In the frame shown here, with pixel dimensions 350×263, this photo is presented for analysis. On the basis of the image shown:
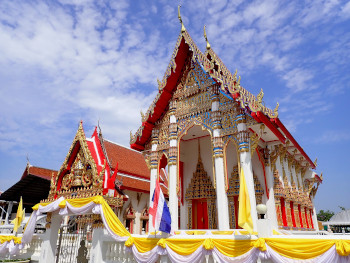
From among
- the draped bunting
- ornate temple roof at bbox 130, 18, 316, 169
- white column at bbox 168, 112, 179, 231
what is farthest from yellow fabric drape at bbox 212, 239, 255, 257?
ornate temple roof at bbox 130, 18, 316, 169

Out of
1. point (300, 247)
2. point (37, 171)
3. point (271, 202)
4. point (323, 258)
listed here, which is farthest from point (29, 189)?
point (323, 258)

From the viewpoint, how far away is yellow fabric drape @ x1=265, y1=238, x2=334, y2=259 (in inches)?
194

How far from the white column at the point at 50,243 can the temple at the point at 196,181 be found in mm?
34

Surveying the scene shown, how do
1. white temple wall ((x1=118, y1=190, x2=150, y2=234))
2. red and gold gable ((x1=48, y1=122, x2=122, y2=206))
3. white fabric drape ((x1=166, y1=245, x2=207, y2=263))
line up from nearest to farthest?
white fabric drape ((x1=166, y1=245, x2=207, y2=263)) < red and gold gable ((x1=48, y1=122, x2=122, y2=206)) < white temple wall ((x1=118, y1=190, x2=150, y2=234))

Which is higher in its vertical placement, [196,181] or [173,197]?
[196,181]

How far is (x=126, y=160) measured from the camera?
17.6 m

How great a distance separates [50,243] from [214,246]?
6.41 m

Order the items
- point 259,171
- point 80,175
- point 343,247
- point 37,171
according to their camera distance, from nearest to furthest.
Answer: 1. point 343,247
2. point 259,171
3. point 80,175
4. point 37,171

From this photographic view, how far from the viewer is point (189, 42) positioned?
31.1ft

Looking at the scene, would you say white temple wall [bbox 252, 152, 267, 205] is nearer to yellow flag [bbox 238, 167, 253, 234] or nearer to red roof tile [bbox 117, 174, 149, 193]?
yellow flag [bbox 238, 167, 253, 234]

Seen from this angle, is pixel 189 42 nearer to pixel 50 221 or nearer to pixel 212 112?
pixel 212 112

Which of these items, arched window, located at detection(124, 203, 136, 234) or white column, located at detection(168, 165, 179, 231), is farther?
arched window, located at detection(124, 203, 136, 234)

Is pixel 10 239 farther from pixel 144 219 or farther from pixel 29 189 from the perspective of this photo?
pixel 29 189

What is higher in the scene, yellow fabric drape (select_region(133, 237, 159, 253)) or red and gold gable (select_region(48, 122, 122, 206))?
red and gold gable (select_region(48, 122, 122, 206))
